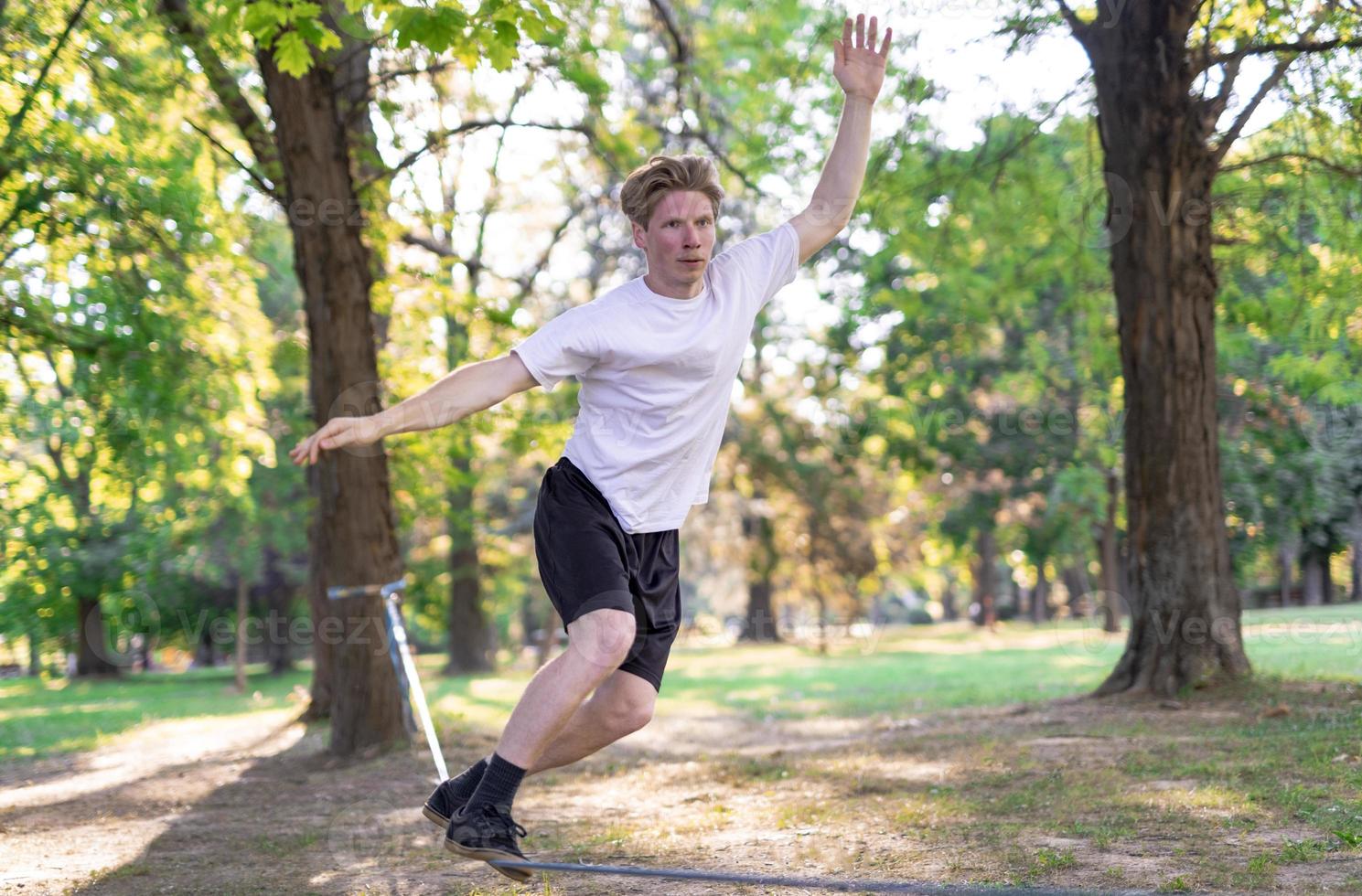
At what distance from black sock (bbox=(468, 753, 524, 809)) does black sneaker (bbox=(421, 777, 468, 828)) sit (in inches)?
12.3

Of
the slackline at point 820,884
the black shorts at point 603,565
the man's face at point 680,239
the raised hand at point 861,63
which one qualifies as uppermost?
the raised hand at point 861,63

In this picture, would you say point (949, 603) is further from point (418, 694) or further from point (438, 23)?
point (438, 23)

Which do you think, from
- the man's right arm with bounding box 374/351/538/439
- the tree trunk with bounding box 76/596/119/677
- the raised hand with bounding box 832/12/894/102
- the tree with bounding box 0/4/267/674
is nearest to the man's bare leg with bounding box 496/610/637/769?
the man's right arm with bounding box 374/351/538/439

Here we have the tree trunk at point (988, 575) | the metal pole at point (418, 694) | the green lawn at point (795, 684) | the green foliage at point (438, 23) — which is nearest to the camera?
the metal pole at point (418, 694)

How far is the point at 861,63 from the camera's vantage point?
474 centimetres

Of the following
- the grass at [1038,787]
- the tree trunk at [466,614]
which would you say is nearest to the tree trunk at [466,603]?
the tree trunk at [466,614]

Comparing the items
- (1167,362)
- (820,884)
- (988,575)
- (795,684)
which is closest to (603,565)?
(820,884)

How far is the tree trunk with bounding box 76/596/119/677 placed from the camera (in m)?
28.8

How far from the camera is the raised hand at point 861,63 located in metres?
4.72

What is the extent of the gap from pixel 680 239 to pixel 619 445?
2.25ft

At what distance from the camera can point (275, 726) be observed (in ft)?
39.7

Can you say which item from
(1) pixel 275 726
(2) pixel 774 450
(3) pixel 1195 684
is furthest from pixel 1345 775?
(2) pixel 774 450

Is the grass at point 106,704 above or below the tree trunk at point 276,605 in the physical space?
below

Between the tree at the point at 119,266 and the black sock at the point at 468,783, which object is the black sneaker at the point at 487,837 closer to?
the black sock at the point at 468,783
